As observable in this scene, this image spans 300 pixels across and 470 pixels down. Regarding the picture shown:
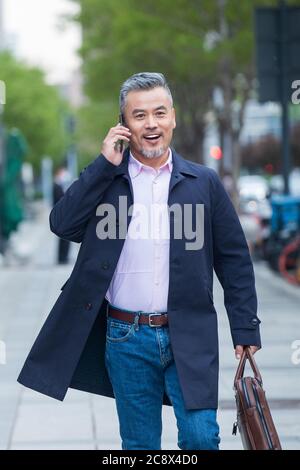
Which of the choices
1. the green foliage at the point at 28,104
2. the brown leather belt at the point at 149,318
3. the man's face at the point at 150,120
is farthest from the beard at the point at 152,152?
the green foliage at the point at 28,104

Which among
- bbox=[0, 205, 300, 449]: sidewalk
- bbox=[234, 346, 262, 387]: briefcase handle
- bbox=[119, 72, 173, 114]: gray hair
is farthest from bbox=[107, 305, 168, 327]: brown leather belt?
bbox=[0, 205, 300, 449]: sidewalk

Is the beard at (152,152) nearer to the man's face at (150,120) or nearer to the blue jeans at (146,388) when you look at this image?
the man's face at (150,120)

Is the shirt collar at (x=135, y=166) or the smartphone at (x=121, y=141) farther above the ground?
the smartphone at (x=121, y=141)

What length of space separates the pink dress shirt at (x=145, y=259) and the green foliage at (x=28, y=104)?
55062mm

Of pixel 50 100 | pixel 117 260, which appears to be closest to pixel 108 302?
pixel 117 260

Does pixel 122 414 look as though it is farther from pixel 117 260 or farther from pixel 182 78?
pixel 182 78

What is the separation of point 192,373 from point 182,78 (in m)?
33.2

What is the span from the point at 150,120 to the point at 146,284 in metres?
0.60

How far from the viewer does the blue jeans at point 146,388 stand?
4.27 metres

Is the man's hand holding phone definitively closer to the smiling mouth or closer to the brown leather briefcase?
the smiling mouth

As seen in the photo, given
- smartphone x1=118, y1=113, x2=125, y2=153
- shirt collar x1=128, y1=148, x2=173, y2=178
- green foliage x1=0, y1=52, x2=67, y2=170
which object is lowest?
shirt collar x1=128, y1=148, x2=173, y2=178

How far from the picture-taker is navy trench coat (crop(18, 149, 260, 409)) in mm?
4301

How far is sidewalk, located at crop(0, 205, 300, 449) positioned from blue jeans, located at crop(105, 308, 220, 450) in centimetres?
212

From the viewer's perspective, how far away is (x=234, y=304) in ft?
14.6
